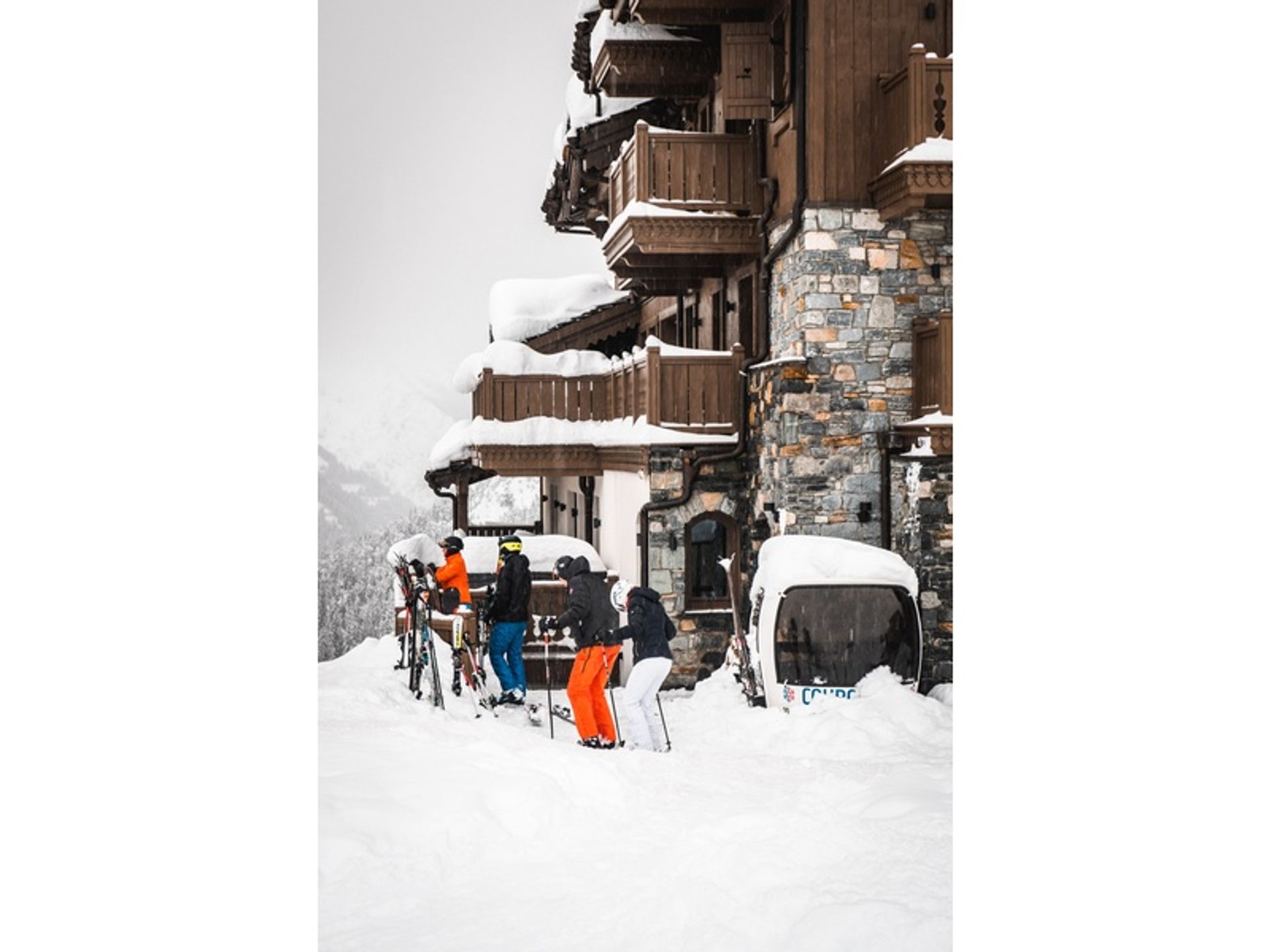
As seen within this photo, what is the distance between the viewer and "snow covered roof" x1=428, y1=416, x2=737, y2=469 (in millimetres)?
6105

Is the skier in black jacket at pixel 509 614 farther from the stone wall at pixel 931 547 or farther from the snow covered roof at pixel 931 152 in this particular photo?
the snow covered roof at pixel 931 152

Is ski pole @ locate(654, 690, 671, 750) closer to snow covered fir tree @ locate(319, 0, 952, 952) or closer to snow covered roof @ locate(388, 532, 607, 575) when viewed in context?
snow covered fir tree @ locate(319, 0, 952, 952)

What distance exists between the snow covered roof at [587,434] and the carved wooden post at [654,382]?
6 centimetres

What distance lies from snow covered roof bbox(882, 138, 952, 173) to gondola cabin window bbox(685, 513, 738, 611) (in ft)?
6.52

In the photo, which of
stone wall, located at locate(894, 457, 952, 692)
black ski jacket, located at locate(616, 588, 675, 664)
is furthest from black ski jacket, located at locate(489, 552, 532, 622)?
stone wall, located at locate(894, 457, 952, 692)

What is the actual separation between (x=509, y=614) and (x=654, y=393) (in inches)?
57.3

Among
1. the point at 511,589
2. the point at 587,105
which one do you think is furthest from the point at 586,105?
the point at 511,589

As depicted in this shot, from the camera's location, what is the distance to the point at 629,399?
6.48 m

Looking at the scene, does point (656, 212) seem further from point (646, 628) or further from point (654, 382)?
point (646, 628)

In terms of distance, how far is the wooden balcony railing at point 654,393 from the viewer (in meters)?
6.45

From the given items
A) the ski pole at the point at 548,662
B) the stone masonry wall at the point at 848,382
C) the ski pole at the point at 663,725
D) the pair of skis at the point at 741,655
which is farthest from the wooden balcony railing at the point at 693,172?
the ski pole at the point at 663,725
